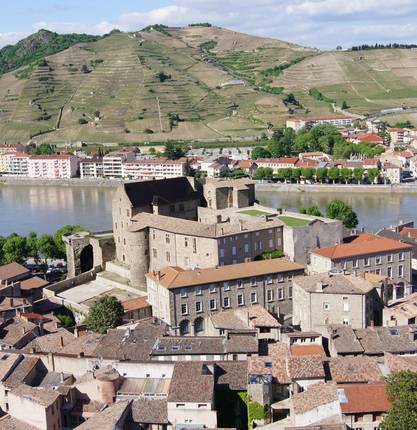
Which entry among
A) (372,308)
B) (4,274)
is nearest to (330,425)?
(372,308)

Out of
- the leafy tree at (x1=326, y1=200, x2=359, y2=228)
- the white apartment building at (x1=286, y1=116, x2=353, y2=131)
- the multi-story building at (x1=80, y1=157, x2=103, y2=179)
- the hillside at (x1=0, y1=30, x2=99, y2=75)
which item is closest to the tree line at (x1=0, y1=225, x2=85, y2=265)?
the leafy tree at (x1=326, y1=200, x2=359, y2=228)

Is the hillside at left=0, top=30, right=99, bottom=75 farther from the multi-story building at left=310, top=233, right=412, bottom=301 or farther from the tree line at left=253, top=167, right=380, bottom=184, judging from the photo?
the multi-story building at left=310, top=233, right=412, bottom=301

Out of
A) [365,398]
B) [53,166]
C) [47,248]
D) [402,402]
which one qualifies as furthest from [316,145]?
[402,402]

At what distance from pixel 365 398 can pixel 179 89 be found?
82.9m

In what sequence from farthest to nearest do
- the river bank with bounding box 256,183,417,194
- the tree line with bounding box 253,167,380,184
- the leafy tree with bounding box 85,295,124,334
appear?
the tree line with bounding box 253,167,380,184 → the river bank with bounding box 256,183,417,194 → the leafy tree with bounding box 85,295,124,334

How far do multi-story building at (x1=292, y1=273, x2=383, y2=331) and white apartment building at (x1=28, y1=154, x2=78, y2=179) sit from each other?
4891cm

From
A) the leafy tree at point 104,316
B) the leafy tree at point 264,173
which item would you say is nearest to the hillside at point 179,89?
the leafy tree at point 264,173

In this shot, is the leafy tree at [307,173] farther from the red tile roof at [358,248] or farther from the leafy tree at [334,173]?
the red tile roof at [358,248]

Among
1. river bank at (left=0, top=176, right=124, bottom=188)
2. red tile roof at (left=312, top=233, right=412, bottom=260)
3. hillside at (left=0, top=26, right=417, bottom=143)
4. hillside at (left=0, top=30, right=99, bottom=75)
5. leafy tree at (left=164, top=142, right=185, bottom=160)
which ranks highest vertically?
hillside at (left=0, top=30, right=99, bottom=75)

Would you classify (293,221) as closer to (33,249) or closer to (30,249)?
(33,249)

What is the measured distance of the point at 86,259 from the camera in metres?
26.9

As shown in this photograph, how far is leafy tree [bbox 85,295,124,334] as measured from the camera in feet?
63.5

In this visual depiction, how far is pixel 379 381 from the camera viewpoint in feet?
44.1

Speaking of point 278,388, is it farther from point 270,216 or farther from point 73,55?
point 73,55
